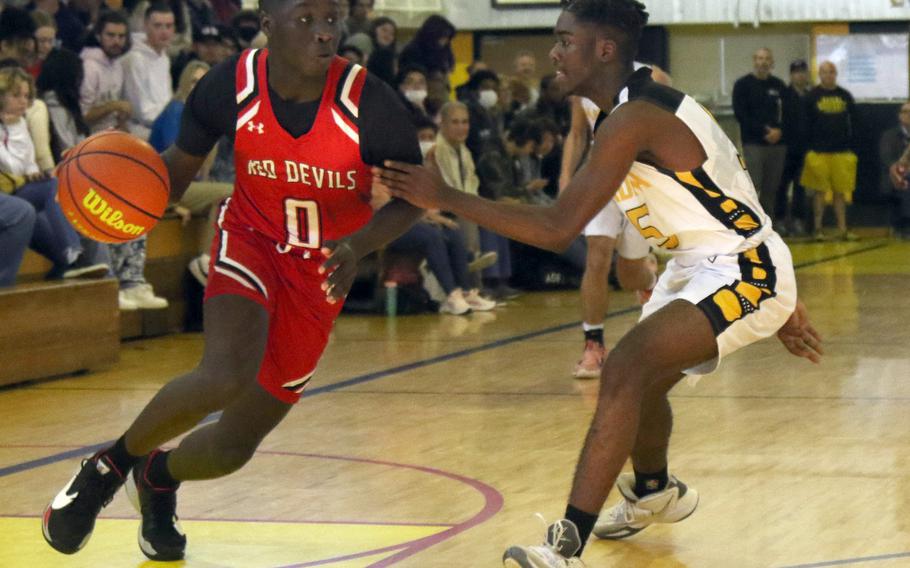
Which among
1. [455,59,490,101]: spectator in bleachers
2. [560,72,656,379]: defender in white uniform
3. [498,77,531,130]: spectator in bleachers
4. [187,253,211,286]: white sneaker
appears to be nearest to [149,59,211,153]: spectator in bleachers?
[187,253,211,286]: white sneaker

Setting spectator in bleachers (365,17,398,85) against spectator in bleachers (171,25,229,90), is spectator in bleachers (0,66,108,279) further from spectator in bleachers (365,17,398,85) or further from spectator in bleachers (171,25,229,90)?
spectator in bleachers (365,17,398,85)

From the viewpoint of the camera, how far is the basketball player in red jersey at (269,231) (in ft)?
14.3

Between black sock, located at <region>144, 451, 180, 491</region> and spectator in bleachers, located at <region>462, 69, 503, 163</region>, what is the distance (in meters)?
8.07

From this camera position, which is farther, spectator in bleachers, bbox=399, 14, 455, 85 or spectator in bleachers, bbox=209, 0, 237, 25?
spectator in bleachers, bbox=399, 14, 455, 85

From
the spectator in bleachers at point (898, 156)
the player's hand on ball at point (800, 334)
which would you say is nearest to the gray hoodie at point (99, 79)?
the player's hand on ball at point (800, 334)

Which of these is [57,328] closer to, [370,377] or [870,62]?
[370,377]

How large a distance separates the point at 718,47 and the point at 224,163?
33.4 ft

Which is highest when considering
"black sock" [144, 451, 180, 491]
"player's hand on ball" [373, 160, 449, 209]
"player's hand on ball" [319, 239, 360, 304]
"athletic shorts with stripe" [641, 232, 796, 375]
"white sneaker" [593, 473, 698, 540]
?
"player's hand on ball" [373, 160, 449, 209]

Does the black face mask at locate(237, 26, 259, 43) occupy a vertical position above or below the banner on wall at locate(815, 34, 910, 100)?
above

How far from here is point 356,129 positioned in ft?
14.6

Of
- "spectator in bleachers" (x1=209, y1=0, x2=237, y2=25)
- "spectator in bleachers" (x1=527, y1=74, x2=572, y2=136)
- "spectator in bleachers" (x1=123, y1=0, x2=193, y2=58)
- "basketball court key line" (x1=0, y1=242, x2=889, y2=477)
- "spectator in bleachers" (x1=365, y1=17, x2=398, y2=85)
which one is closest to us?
"basketball court key line" (x1=0, y1=242, x2=889, y2=477)

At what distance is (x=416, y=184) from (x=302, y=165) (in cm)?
52

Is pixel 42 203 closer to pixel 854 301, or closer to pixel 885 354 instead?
pixel 885 354

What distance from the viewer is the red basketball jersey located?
4.47 m
